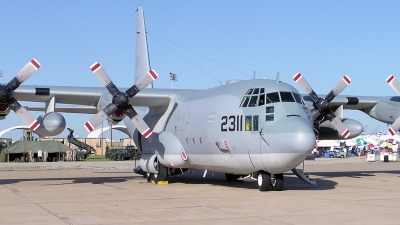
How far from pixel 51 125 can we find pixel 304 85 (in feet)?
31.9

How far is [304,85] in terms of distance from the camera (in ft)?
Result: 66.7

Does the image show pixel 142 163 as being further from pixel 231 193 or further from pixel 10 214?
pixel 10 214

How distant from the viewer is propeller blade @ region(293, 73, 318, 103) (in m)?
20.2

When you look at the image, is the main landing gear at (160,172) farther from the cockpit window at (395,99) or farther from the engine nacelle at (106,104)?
the cockpit window at (395,99)

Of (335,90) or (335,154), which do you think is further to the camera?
(335,154)

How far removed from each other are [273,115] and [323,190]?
317 cm

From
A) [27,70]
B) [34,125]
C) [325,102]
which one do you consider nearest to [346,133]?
[325,102]

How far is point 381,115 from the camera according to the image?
23828mm

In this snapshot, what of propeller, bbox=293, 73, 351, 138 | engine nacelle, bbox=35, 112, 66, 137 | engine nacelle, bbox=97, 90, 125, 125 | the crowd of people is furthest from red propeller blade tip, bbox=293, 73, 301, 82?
the crowd of people

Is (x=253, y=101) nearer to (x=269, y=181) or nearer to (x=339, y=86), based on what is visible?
(x=269, y=181)

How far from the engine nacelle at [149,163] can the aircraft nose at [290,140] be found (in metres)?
6.97

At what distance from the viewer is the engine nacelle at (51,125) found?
719 inches

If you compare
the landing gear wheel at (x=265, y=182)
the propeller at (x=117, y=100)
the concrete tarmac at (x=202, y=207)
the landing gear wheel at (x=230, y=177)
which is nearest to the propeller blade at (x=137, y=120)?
the propeller at (x=117, y=100)

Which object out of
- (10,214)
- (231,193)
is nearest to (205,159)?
(231,193)
